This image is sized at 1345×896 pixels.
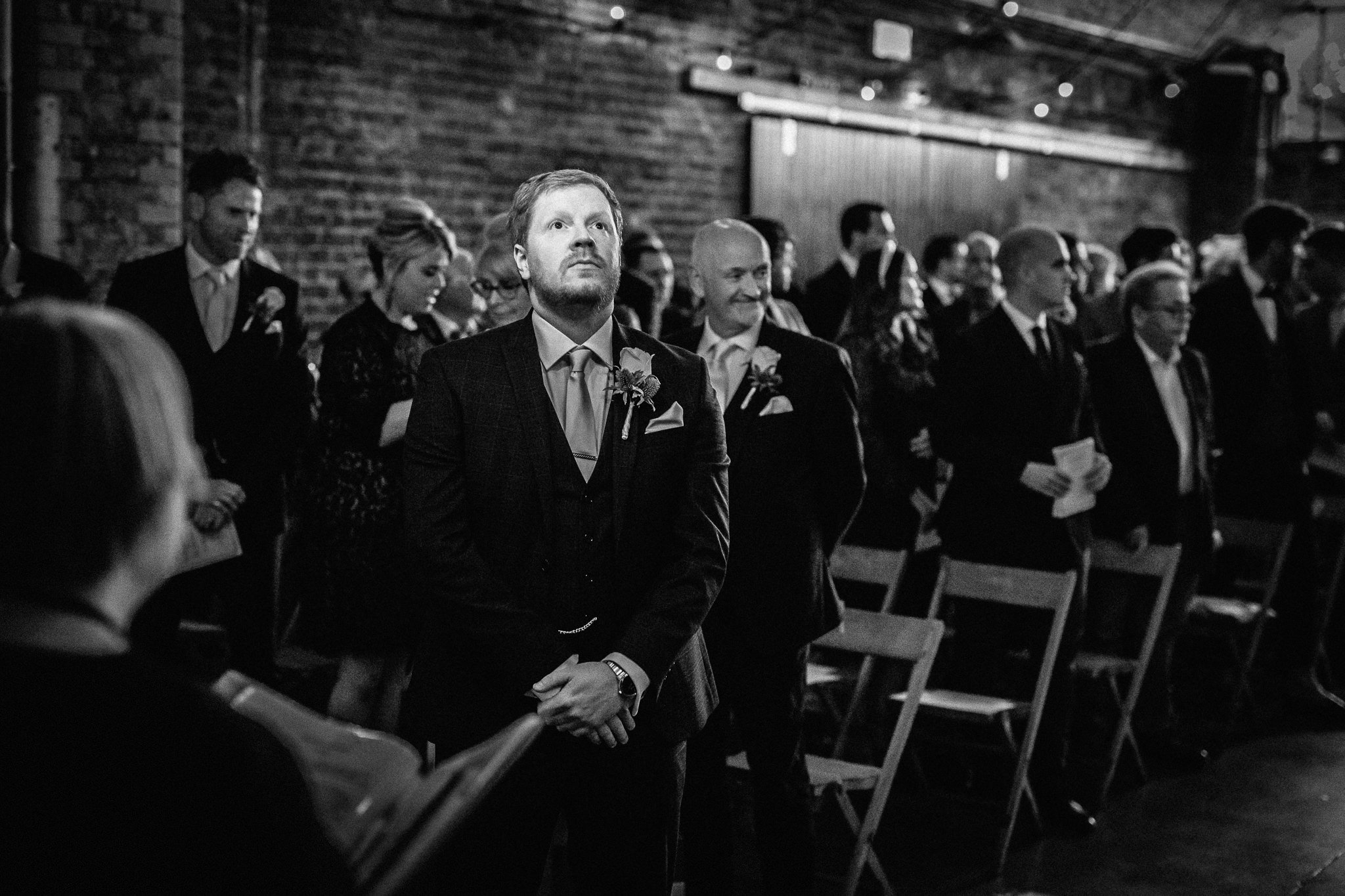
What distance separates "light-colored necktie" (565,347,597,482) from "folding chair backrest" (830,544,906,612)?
7.40 feet

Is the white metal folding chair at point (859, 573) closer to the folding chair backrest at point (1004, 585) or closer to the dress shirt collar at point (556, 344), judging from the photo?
the folding chair backrest at point (1004, 585)

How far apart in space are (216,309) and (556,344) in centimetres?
233

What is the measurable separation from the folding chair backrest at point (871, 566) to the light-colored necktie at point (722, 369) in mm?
1171

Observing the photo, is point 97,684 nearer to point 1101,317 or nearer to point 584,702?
point 584,702

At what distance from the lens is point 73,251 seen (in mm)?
6594

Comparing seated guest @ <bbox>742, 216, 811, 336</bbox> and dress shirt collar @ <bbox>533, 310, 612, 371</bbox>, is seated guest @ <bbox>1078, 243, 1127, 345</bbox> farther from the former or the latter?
dress shirt collar @ <bbox>533, 310, 612, 371</bbox>

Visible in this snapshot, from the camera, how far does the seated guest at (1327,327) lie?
740 cm

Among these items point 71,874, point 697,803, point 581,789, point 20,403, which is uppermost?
point 20,403

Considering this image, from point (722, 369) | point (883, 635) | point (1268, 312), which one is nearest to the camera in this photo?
point (722, 369)

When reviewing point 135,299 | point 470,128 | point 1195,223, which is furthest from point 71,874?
Result: point 1195,223

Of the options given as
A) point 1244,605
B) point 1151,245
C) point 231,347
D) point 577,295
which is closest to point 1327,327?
point 1151,245

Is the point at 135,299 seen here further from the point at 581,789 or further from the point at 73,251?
the point at 581,789

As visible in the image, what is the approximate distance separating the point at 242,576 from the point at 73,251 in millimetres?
2319

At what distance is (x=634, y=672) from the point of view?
275 centimetres
